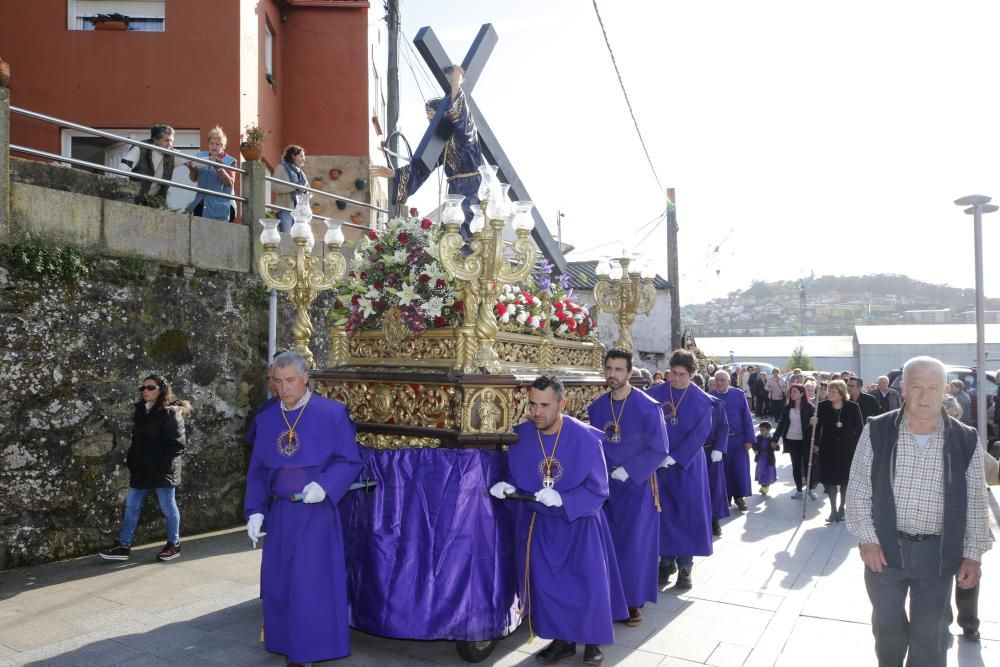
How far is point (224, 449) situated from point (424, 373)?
14.1 ft

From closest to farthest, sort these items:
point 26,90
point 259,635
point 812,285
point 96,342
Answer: point 259,635 < point 96,342 < point 26,90 < point 812,285

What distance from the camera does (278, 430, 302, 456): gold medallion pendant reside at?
4324mm

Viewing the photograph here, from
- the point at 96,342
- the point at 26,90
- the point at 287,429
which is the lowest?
the point at 287,429

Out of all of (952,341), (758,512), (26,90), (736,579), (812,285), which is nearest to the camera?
(736,579)

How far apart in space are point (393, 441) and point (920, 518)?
2997mm

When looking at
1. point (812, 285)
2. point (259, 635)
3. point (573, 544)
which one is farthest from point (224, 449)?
point (812, 285)

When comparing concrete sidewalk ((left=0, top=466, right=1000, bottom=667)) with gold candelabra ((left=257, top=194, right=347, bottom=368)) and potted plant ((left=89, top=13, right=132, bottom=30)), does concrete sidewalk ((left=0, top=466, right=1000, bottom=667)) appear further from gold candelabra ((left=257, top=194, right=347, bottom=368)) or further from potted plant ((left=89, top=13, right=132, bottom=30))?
potted plant ((left=89, top=13, right=132, bottom=30))

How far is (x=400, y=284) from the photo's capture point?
547 cm

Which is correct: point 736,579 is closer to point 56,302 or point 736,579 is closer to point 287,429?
point 287,429

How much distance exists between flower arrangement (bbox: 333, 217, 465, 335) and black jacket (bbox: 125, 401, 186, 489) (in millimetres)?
1966

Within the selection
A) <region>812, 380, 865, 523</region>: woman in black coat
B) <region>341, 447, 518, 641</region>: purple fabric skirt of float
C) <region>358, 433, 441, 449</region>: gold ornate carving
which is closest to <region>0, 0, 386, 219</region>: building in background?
<region>358, 433, 441, 449</region>: gold ornate carving

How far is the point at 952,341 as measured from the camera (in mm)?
31594

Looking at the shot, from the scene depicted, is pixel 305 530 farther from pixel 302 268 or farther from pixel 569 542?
pixel 302 268

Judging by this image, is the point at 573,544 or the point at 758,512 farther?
the point at 758,512
